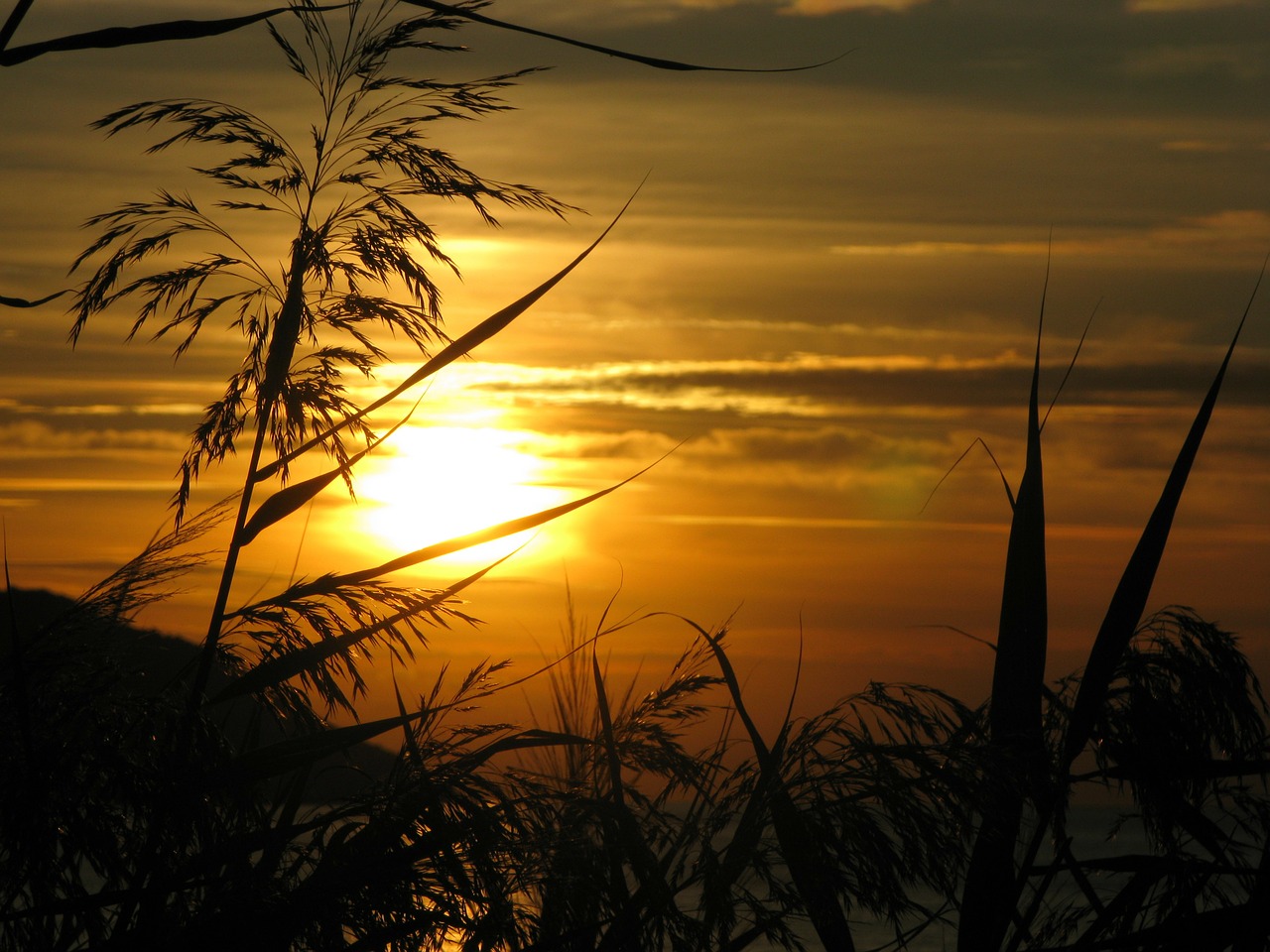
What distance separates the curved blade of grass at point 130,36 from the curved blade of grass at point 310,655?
4.36 ft

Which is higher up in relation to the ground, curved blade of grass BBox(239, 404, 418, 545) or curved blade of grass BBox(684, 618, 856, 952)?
Result: curved blade of grass BBox(239, 404, 418, 545)

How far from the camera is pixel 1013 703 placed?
2660 millimetres

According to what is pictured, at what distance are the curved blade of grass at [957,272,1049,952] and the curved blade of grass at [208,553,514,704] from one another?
1090mm

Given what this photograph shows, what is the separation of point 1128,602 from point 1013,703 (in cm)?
32

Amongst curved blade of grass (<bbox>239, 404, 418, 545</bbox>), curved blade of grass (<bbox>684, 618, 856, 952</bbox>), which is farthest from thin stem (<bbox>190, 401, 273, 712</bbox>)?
curved blade of grass (<bbox>684, 618, 856, 952</bbox>)

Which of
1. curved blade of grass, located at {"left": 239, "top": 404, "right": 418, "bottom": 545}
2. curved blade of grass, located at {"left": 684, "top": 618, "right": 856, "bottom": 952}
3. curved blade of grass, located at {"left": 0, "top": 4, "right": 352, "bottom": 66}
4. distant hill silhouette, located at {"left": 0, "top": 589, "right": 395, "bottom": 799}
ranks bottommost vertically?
curved blade of grass, located at {"left": 684, "top": 618, "right": 856, "bottom": 952}

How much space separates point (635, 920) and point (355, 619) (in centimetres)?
87

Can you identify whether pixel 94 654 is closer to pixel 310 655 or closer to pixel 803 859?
pixel 310 655

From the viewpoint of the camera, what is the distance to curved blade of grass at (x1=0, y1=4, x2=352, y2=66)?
149 cm

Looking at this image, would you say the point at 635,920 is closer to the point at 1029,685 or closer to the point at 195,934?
the point at 195,934

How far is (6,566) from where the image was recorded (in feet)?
8.14

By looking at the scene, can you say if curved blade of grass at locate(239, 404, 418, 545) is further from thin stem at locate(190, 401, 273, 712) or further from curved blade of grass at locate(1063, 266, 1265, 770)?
curved blade of grass at locate(1063, 266, 1265, 770)

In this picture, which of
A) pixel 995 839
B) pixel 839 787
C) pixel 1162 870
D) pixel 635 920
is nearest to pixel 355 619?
pixel 635 920

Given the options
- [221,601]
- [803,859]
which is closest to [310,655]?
[221,601]
